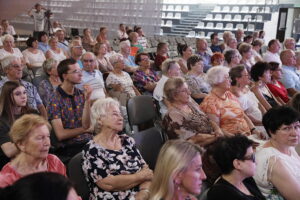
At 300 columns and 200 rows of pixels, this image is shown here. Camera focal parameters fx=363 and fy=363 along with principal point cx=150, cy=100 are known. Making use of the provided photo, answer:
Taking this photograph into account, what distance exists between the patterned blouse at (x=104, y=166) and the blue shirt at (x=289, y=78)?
11.7ft

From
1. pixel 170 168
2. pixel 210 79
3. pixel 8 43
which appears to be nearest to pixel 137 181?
pixel 170 168

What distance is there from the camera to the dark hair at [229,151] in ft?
6.01

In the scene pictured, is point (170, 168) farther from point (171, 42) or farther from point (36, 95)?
point (171, 42)

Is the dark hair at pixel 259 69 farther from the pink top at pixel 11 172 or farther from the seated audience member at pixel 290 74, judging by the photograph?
the pink top at pixel 11 172

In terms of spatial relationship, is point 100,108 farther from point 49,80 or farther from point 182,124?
point 49,80

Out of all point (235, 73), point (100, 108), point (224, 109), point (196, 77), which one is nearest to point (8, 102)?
point (100, 108)

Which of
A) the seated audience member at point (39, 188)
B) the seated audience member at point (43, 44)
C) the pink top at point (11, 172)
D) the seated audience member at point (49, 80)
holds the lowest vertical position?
the pink top at point (11, 172)

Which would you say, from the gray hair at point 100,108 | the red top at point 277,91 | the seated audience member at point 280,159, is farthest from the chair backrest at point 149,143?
the red top at point 277,91

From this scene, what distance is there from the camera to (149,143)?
260cm

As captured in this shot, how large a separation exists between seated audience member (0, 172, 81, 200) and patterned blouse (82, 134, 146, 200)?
1.03 meters

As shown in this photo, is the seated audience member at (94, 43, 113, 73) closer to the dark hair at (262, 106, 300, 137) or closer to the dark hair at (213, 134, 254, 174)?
the dark hair at (262, 106, 300, 137)

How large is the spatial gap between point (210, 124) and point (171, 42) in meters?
7.36

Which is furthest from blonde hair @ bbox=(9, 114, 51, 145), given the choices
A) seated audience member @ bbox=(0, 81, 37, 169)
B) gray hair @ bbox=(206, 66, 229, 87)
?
gray hair @ bbox=(206, 66, 229, 87)

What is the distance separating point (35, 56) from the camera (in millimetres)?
5992
